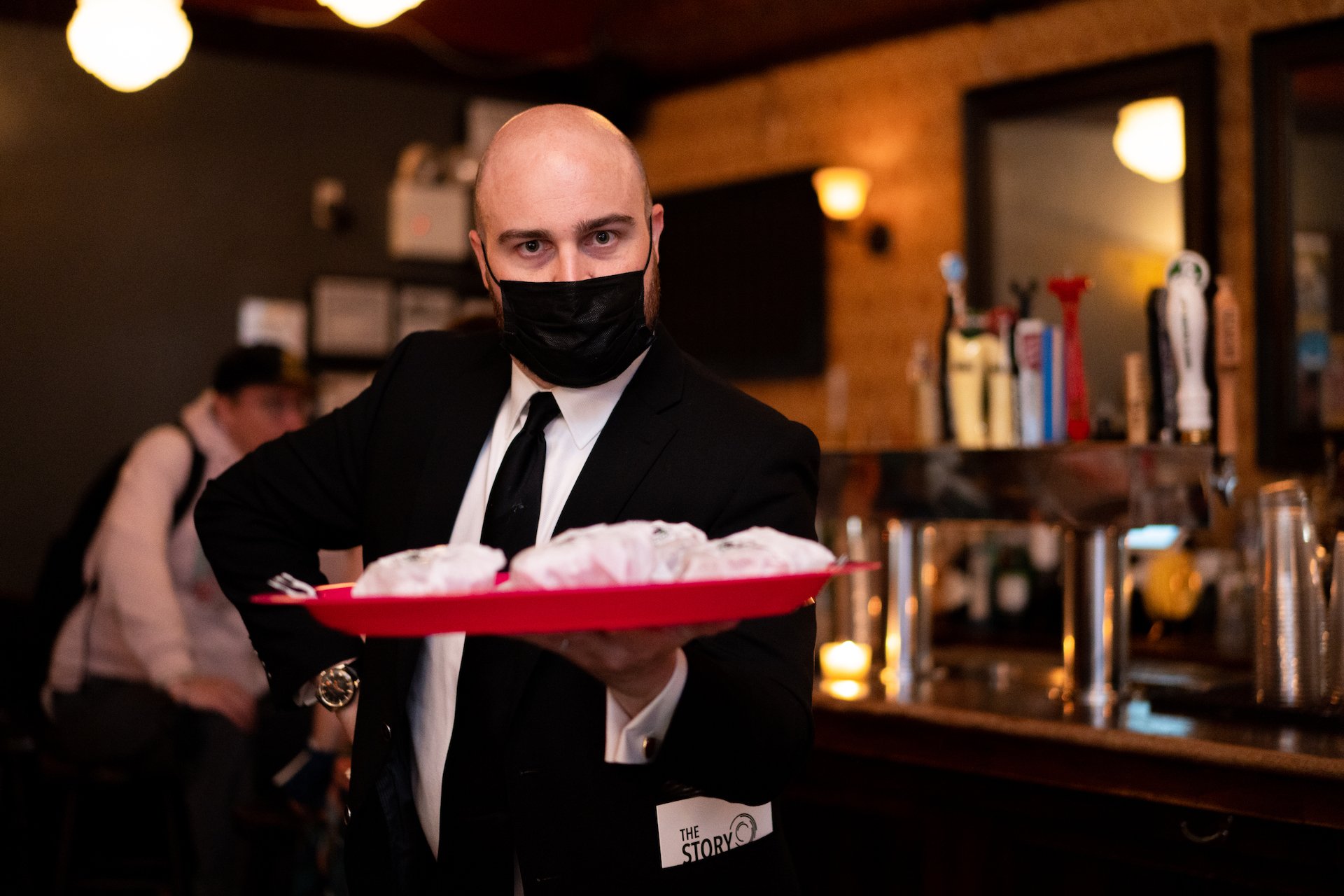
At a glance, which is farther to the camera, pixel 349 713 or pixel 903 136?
pixel 903 136

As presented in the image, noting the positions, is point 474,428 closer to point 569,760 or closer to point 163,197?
point 569,760

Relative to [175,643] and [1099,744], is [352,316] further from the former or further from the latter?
[1099,744]

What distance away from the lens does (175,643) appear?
322 centimetres

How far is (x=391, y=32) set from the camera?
570 centimetres

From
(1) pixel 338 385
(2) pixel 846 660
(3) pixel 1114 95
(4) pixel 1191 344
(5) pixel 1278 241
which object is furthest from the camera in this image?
(1) pixel 338 385

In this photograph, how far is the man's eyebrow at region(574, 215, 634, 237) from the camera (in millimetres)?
1312

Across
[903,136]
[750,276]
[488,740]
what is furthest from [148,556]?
[903,136]

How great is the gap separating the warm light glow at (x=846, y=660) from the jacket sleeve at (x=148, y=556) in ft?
5.36

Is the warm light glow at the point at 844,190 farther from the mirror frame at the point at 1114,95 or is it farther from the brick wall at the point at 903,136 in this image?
the mirror frame at the point at 1114,95

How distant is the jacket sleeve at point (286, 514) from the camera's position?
1.56 metres

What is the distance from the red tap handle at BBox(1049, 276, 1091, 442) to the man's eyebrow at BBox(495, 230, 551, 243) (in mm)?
1471

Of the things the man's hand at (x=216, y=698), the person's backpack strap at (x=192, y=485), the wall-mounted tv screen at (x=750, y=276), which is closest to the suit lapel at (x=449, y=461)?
the man's hand at (x=216, y=698)

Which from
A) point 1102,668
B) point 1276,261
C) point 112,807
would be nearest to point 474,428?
point 1102,668

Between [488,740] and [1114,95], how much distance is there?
12.8 ft
